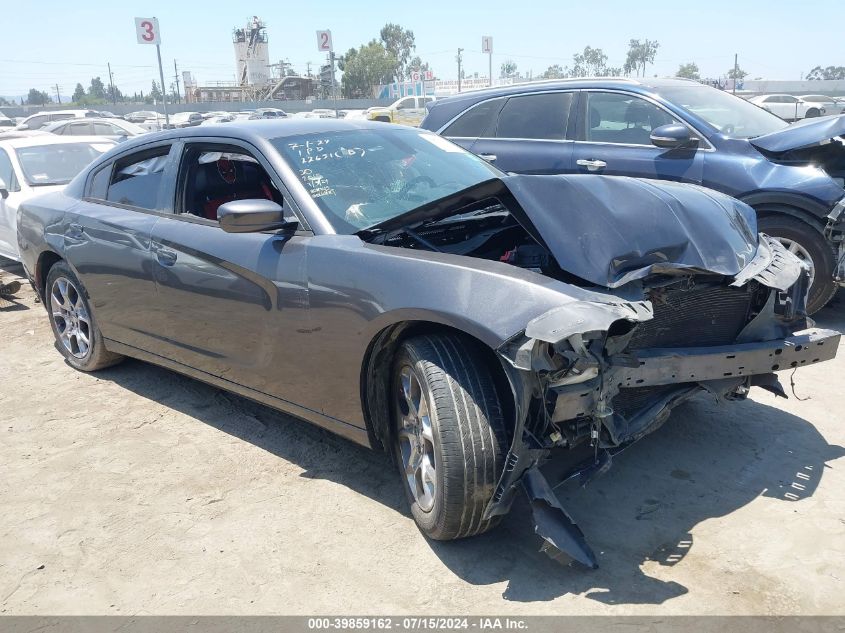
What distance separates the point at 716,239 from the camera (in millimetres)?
3197

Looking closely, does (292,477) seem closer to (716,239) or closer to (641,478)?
(641,478)

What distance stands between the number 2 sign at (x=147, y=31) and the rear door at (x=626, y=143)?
14540 millimetres

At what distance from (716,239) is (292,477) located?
230 centimetres

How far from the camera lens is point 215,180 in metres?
4.36

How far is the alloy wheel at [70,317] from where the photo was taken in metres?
5.12

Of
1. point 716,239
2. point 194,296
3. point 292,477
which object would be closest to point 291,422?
point 292,477

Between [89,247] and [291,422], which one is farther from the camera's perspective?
[89,247]

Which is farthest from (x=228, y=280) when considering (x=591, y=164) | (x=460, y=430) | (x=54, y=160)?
(x=54, y=160)

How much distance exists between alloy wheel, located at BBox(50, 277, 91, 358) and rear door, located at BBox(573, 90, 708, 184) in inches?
163

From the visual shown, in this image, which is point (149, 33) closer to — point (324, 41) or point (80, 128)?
point (80, 128)

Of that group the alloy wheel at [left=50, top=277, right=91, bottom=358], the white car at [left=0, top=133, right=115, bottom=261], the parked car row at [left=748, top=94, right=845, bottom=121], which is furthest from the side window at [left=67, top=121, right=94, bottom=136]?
the parked car row at [left=748, top=94, right=845, bottom=121]

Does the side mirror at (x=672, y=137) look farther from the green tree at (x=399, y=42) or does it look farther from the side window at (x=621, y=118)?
the green tree at (x=399, y=42)

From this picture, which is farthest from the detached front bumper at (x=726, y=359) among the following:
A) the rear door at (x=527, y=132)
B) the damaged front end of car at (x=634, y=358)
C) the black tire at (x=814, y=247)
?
the rear door at (x=527, y=132)

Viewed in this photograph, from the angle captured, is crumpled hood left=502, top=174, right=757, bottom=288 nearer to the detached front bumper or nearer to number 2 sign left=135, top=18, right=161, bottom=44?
the detached front bumper
